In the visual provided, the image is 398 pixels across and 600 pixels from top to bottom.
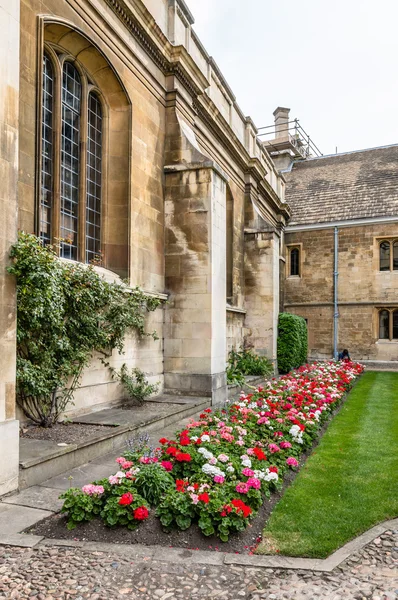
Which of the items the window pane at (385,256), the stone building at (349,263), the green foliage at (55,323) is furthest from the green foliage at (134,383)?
the window pane at (385,256)

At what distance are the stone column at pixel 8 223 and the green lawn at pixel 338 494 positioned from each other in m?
2.40

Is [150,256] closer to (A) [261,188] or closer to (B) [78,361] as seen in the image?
(B) [78,361]

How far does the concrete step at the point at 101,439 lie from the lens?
15.2ft

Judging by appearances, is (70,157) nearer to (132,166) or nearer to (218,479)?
Answer: (132,166)

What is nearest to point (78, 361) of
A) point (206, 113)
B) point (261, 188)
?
point (206, 113)

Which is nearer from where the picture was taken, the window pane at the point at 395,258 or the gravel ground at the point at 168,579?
the gravel ground at the point at 168,579

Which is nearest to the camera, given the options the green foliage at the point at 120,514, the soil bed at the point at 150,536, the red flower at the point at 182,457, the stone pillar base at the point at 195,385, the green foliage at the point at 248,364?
the soil bed at the point at 150,536

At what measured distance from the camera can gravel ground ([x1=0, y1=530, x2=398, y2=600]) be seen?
2.82 m

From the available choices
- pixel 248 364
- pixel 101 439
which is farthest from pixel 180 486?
pixel 248 364

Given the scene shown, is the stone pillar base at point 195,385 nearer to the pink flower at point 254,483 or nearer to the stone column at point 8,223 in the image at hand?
the pink flower at point 254,483

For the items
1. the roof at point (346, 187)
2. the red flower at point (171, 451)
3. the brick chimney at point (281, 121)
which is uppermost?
the brick chimney at point (281, 121)

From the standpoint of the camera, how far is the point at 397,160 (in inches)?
926

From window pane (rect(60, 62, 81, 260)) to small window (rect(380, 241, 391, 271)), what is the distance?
665 inches

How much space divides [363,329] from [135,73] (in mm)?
16076
